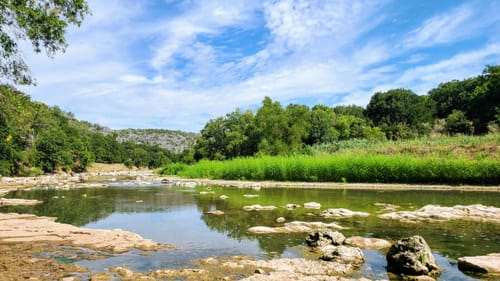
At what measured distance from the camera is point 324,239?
28.5 ft

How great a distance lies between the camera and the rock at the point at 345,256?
7.32 meters

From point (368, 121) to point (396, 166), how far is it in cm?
6916

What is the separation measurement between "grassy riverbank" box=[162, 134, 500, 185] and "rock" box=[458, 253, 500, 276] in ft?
68.4

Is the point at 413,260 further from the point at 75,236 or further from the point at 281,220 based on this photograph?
the point at 75,236

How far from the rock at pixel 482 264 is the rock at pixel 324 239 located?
2580 millimetres

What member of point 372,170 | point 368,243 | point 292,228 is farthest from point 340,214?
point 372,170

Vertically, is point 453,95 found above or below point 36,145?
above

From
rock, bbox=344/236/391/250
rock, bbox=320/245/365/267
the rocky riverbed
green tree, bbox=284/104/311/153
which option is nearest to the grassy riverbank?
green tree, bbox=284/104/311/153

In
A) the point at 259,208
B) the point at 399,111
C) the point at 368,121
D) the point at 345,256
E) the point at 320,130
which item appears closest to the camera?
the point at 345,256

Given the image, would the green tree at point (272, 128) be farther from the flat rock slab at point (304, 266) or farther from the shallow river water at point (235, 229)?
the flat rock slab at point (304, 266)

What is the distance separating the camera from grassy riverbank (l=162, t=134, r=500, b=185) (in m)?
25.5

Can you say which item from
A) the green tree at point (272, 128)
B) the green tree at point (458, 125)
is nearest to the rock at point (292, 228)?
the green tree at point (272, 128)

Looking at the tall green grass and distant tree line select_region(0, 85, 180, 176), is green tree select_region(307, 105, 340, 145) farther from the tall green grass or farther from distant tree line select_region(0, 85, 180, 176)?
distant tree line select_region(0, 85, 180, 176)

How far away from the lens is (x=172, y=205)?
18.4m
